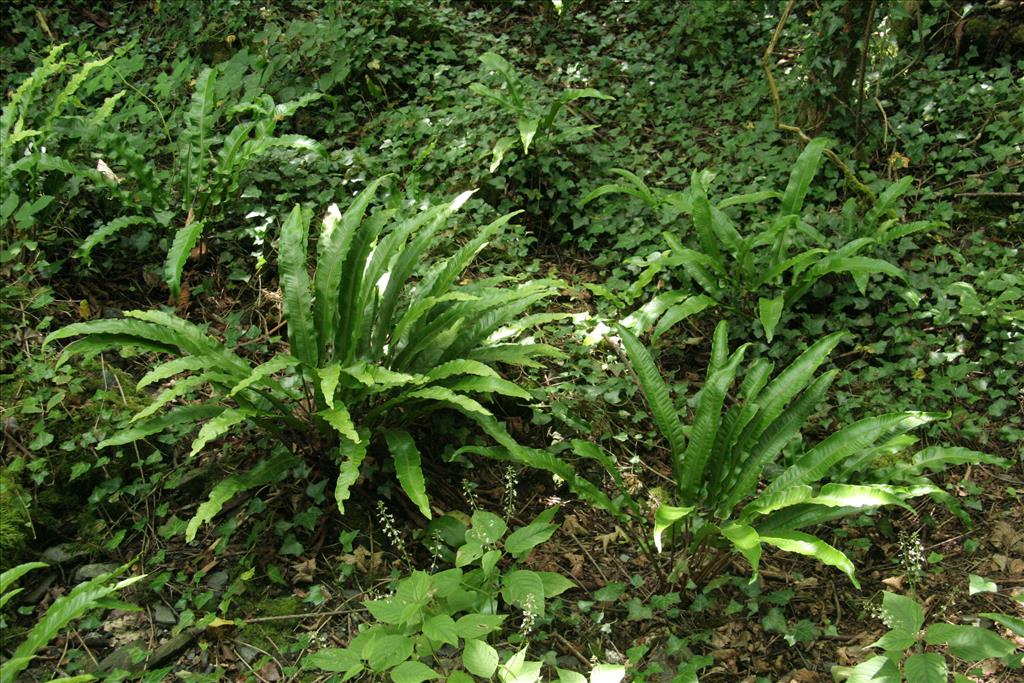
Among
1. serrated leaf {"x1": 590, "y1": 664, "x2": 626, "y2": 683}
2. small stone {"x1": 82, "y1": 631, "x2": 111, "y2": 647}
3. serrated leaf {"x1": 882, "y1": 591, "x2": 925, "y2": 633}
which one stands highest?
serrated leaf {"x1": 882, "y1": 591, "x2": 925, "y2": 633}

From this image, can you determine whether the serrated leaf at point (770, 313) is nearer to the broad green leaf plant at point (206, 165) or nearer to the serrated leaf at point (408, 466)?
the serrated leaf at point (408, 466)

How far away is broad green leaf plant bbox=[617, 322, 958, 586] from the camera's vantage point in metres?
3.00

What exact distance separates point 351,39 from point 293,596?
4.49 metres

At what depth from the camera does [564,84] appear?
613 centimetres

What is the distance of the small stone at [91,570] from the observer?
325 centimetres

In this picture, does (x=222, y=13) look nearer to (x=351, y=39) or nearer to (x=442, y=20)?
(x=351, y=39)

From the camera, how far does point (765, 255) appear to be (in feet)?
14.9

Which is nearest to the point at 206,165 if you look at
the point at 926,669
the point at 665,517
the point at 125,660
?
the point at 125,660

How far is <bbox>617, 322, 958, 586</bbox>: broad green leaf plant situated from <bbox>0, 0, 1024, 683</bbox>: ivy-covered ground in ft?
0.08

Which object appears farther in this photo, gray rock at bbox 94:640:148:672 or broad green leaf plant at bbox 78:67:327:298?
broad green leaf plant at bbox 78:67:327:298

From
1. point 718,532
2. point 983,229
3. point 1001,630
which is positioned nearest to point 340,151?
point 718,532

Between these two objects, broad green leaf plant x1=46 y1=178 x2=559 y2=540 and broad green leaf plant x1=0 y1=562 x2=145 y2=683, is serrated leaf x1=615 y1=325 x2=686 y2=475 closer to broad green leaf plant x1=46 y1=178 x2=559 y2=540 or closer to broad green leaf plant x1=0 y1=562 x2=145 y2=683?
broad green leaf plant x1=46 y1=178 x2=559 y2=540

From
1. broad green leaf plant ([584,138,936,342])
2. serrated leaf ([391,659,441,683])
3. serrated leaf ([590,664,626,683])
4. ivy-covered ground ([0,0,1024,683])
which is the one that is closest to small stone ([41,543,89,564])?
ivy-covered ground ([0,0,1024,683])

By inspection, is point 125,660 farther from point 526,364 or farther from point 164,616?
point 526,364
